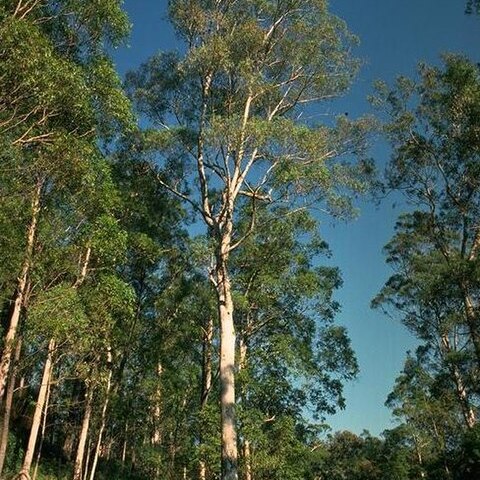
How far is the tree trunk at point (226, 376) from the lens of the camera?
10.9m

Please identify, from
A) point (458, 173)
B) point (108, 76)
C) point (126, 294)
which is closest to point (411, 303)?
point (458, 173)

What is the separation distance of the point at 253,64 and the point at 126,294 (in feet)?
24.9

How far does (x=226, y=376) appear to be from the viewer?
1174 centimetres

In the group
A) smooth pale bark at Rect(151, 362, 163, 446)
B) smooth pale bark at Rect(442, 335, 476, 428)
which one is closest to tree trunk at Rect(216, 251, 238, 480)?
smooth pale bark at Rect(151, 362, 163, 446)

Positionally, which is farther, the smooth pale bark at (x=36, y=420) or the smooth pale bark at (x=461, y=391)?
the smooth pale bark at (x=461, y=391)

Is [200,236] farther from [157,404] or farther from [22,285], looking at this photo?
[157,404]

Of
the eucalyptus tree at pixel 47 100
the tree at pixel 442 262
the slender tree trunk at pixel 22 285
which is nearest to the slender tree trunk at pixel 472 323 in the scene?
the tree at pixel 442 262

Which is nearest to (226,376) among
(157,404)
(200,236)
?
(200,236)

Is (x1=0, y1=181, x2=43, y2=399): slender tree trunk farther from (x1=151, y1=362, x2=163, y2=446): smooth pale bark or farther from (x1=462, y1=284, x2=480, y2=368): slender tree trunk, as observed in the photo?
(x1=462, y1=284, x2=480, y2=368): slender tree trunk

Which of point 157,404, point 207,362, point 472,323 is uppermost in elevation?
point 472,323

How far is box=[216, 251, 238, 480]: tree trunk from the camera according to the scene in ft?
35.9

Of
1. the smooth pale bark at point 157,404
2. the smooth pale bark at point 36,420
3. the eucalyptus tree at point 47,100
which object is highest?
the eucalyptus tree at point 47,100

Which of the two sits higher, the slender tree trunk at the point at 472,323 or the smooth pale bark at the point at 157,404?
the slender tree trunk at the point at 472,323

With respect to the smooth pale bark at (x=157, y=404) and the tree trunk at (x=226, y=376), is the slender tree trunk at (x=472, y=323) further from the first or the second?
the smooth pale bark at (x=157, y=404)
